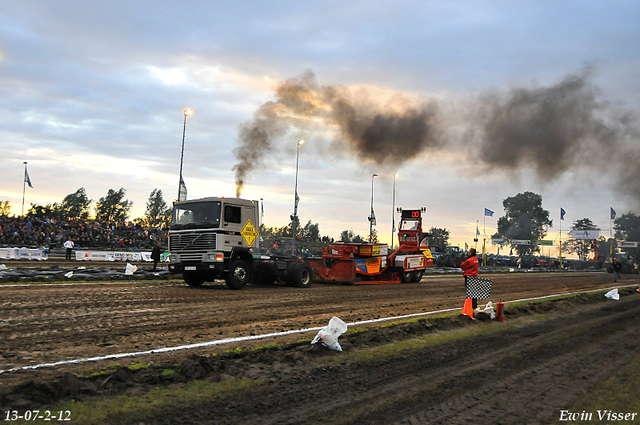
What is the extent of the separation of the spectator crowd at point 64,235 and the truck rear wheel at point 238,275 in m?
21.2

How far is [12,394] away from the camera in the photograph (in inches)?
188

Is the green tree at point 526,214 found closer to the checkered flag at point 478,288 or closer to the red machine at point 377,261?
the red machine at point 377,261

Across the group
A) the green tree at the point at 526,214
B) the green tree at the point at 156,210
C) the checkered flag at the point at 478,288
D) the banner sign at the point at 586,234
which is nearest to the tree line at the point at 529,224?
the green tree at the point at 526,214

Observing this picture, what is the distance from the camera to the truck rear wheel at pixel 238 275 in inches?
685

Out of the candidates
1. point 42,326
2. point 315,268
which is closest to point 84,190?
point 315,268

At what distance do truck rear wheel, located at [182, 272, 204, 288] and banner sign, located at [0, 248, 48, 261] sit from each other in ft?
63.8

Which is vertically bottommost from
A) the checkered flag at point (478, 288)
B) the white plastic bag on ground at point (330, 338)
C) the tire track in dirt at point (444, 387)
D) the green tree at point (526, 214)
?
the tire track in dirt at point (444, 387)

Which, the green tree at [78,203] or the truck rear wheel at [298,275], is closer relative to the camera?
the truck rear wheel at [298,275]

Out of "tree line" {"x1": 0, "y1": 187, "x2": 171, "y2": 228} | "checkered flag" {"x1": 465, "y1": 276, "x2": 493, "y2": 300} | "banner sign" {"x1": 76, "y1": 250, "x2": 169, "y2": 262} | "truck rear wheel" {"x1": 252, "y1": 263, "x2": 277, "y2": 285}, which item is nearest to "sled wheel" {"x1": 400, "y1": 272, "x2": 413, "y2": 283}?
"truck rear wheel" {"x1": 252, "y1": 263, "x2": 277, "y2": 285}

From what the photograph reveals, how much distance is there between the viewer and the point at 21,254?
1277 inches

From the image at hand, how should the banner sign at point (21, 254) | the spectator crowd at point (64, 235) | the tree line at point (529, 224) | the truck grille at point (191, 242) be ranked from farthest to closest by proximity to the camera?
the tree line at point (529, 224) → the spectator crowd at point (64, 235) → the banner sign at point (21, 254) → the truck grille at point (191, 242)

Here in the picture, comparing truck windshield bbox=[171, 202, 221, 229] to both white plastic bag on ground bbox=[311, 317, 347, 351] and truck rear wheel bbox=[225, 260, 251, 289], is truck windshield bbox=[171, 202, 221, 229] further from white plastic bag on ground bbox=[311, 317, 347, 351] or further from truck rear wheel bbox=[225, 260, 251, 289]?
white plastic bag on ground bbox=[311, 317, 347, 351]

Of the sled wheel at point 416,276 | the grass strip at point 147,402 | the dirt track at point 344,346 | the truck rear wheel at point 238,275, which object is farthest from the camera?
Answer: the sled wheel at point 416,276

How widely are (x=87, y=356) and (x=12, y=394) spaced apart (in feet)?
6.76
